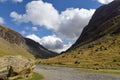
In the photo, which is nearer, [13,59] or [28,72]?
[13,59]

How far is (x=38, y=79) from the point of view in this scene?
64312 mm

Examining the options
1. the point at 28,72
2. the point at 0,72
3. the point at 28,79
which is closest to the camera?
the point at 0,72

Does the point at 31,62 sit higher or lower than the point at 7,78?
higher

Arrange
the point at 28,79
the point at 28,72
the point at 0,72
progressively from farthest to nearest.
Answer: the point at 28,72 < the point at 28,79 < the point at 0,72

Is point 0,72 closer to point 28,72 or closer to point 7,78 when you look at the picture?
point 7,78

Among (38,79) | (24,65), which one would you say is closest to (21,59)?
(24,65)

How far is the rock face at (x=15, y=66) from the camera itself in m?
59.5

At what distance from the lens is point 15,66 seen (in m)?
60.7

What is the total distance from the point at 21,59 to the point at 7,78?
21.3 feet

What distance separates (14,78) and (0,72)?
13.1ft

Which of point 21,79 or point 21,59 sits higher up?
point 21,59

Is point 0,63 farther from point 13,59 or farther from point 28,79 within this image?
point 28,79

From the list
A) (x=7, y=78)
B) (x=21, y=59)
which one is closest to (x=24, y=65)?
(x=21, y=59)

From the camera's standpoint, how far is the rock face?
5953 centimetres
